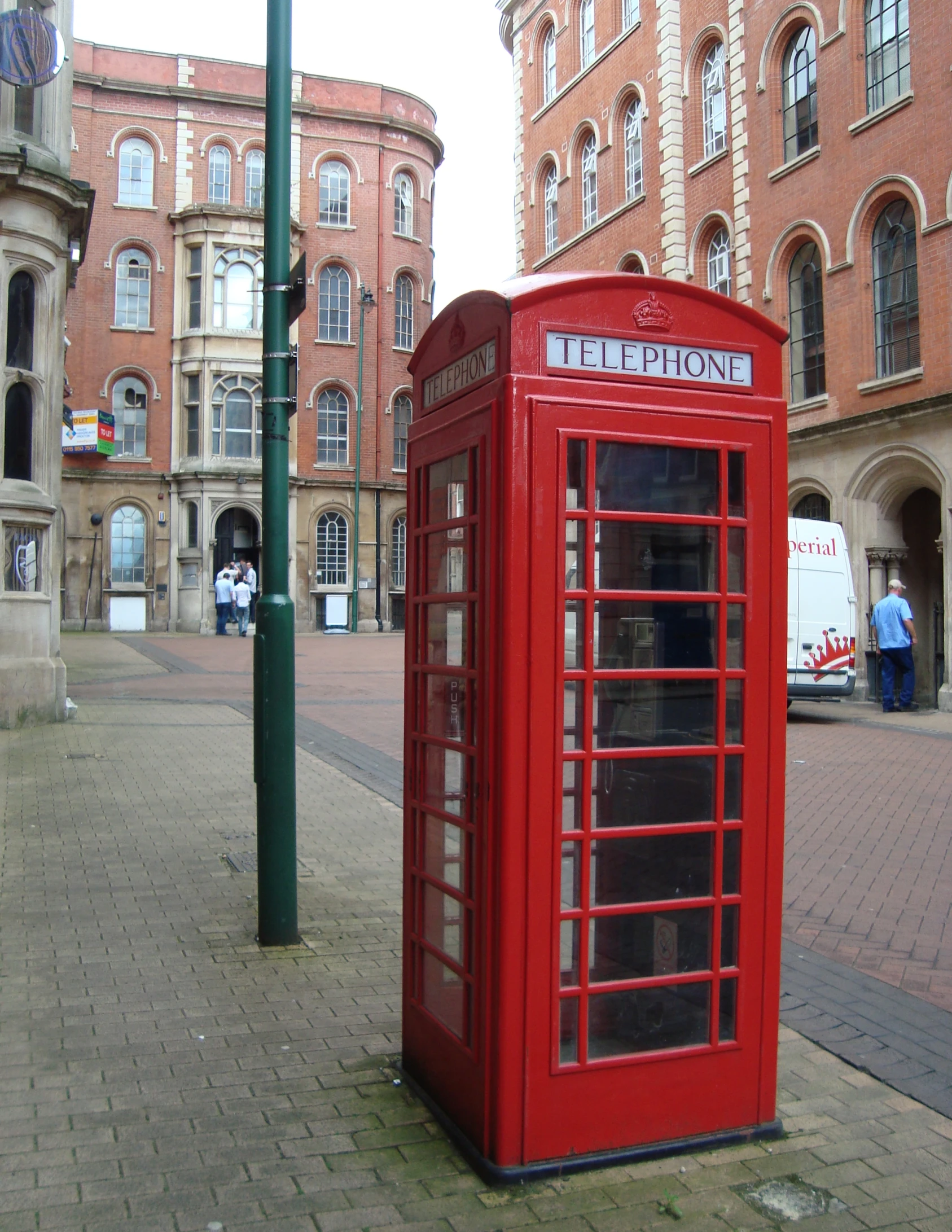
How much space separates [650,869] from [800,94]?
22.8 meters

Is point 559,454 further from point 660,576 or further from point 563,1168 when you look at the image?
point 563,1168

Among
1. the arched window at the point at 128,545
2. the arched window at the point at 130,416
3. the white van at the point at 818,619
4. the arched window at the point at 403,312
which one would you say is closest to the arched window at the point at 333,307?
the arched window at the point at 403,312

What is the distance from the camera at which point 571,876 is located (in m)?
3.59

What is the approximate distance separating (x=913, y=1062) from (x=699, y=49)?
87.2 feet

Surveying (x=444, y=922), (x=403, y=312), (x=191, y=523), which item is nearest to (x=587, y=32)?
(x=403, y=312)

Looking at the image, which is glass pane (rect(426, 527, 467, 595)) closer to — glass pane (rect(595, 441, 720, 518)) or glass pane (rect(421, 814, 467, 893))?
glass pane (rect(595, 441, 720, 518))

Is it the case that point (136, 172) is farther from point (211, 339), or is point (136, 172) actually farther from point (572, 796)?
point (572, 796)

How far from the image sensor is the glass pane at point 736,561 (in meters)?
3.53

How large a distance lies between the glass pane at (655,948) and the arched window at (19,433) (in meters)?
11.3

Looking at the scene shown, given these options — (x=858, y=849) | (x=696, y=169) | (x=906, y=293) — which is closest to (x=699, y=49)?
(x=696, y=169)

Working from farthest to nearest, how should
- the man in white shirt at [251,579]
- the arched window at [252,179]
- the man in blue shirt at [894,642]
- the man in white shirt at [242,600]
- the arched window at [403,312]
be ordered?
1. the arched window at [403,312]
2. the arched window at [252,179]
3. the man in white shirt at [251,579]
4. the man in white shirt at [242,600]
5. the man in blue shirt at [894,642]

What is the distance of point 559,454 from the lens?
3299 millimetres

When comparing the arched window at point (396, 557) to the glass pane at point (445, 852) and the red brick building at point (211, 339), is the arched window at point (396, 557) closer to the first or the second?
the red brick building at point (211, 339)

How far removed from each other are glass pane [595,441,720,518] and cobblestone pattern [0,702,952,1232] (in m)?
1.96
